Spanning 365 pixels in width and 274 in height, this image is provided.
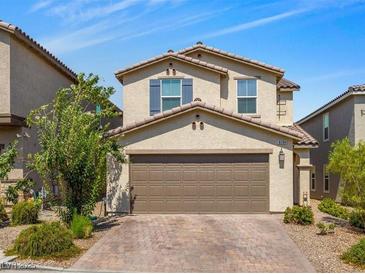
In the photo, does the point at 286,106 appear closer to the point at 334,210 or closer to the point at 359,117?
the point at 359,117

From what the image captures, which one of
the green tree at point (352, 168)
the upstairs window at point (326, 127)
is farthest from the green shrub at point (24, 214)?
the upstairs window at point (326, 127)

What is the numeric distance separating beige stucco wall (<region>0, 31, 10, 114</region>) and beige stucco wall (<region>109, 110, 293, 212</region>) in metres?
5.32

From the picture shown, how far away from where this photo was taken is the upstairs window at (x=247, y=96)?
19.9m

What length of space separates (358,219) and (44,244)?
10438mm

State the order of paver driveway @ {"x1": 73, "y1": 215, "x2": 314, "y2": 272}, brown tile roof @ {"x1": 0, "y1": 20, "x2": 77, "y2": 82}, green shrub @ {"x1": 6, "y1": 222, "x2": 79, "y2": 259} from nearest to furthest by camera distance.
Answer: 1. paver driveway @ {"x1": 73, "y1": 215, "x2": 314, "y2": 272}
2. green shrub @ {"x1": 6, "y1": 222, "x2": 79, "y2": 259}
3. brown tile roof @ {"x1": 0, "y1": 20, "x2": 77, "y2": 82}

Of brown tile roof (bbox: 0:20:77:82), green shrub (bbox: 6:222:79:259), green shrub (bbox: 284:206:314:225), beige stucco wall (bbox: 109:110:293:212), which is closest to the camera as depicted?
green shrub (bbox: 6:222:79:259)

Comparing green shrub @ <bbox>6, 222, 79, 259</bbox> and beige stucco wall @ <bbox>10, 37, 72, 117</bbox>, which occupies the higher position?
beige stucco wall @ <bbox>10, 37, 72, 117</bbox>

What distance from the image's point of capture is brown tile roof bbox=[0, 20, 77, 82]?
16.3 meters

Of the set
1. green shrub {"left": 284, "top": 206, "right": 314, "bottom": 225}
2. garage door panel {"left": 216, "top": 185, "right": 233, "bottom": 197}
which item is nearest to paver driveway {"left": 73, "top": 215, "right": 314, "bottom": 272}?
green shrub {"left": 284, "top": 206, "right": 314, "bottom": 225}

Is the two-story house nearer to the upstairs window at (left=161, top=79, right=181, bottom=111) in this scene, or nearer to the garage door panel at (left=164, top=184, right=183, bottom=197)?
the upstairs window at (left=161, top=79, right=181, bottom=111)

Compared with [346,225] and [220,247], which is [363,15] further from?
[220,247]

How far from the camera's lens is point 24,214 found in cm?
1405

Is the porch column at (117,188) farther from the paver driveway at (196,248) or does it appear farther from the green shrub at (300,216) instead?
the green shrub at (300,216)

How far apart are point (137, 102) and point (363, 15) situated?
35.9ft
